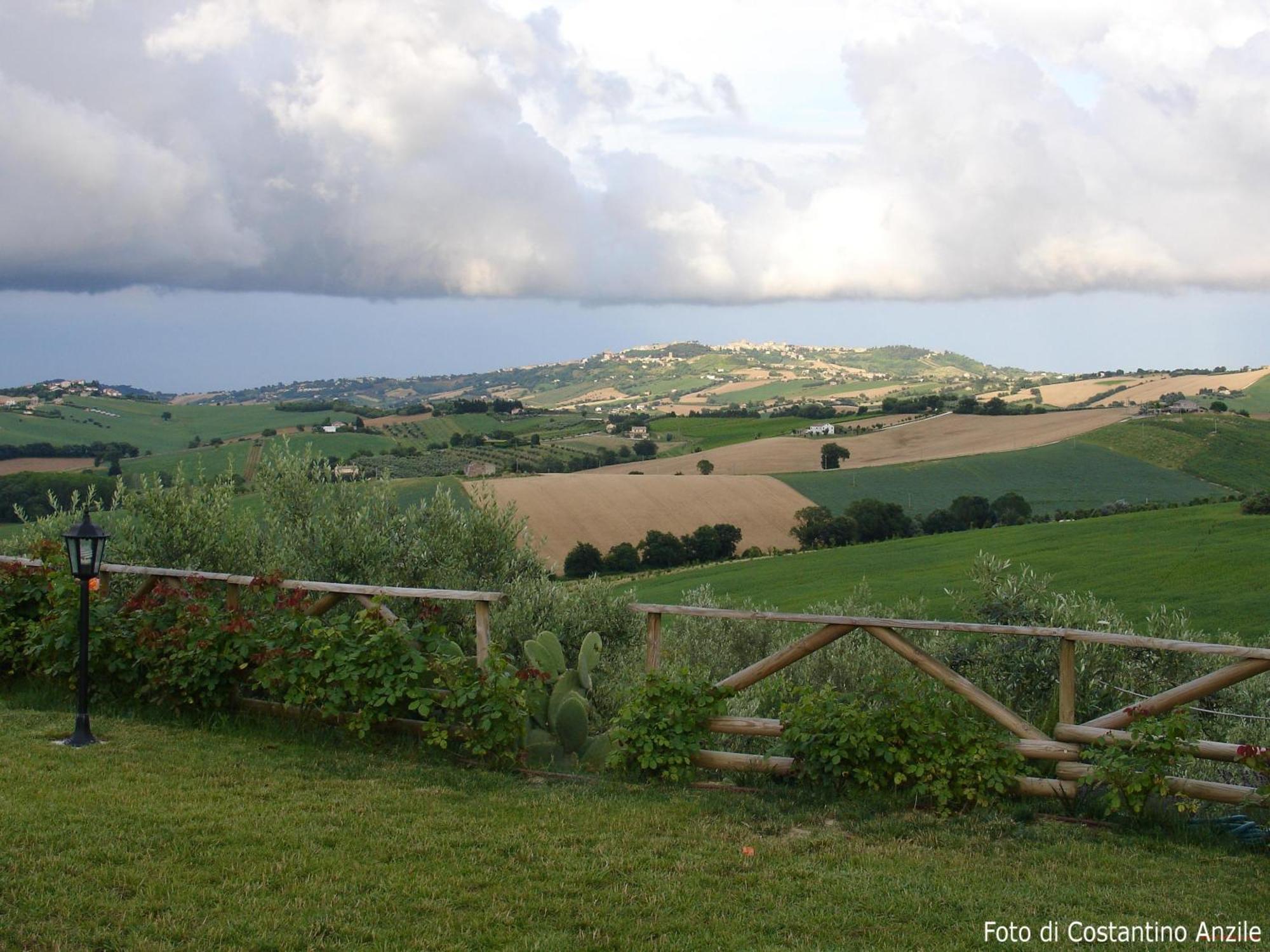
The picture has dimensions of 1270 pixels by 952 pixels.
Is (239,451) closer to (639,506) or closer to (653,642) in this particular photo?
(639,506)

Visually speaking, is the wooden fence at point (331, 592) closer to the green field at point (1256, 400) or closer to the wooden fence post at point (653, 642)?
the wooden fence post at point (653, 642)

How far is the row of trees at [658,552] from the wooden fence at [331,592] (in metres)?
36.2

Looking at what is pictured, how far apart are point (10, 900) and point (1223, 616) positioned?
27.6 meters

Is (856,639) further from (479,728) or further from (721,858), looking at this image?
(721,858)

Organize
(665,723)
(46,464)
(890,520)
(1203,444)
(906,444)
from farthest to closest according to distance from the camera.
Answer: (906,444) → (1203,444) → (46,464) → (890,520) → (665,723)

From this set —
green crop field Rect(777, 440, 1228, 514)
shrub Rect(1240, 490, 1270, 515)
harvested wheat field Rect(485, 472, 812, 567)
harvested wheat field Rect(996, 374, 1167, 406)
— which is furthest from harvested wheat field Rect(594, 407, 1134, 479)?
shrub Rect(1240, 490, 1270, 515)

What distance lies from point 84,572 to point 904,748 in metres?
5.62

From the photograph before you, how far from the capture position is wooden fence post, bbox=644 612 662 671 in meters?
7.13

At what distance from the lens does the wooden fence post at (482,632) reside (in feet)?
23.5

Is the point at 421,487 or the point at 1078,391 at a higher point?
the point at 1078,391

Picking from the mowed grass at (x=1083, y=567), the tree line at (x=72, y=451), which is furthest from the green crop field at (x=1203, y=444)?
the tree line at (x=72, y=451)

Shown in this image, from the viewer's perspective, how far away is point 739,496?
2315 inches

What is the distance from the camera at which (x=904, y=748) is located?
6262 millimetres

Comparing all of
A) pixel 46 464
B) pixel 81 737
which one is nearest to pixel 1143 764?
pixel 81 737
